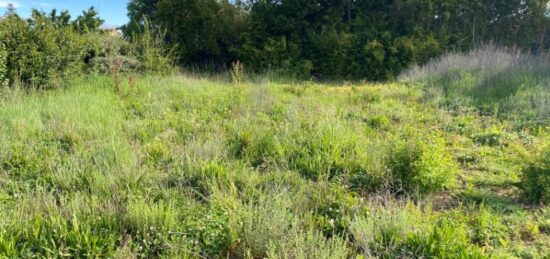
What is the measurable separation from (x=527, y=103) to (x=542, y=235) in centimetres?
446

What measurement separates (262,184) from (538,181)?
2.39m

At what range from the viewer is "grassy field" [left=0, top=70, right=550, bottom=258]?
263 cm

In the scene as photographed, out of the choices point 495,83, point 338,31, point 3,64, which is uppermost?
point 338,31

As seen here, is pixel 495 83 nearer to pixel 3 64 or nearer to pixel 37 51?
pixel 37 51

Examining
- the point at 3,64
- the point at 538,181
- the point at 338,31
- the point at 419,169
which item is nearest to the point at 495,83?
the point at 538,181

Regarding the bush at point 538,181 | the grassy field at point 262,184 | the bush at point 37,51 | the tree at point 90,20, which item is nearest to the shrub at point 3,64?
the bush at point 37,51

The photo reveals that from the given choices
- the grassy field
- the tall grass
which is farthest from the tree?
the tall grass

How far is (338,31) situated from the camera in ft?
42.7

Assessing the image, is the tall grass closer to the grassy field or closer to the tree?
the grassy field

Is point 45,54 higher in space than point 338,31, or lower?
lower

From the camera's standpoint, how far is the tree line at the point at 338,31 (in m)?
12.3

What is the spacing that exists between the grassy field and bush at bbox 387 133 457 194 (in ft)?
0.04

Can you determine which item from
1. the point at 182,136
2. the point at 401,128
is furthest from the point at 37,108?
the point at 401,128

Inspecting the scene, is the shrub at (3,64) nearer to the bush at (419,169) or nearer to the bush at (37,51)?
the bush at (37,51)
